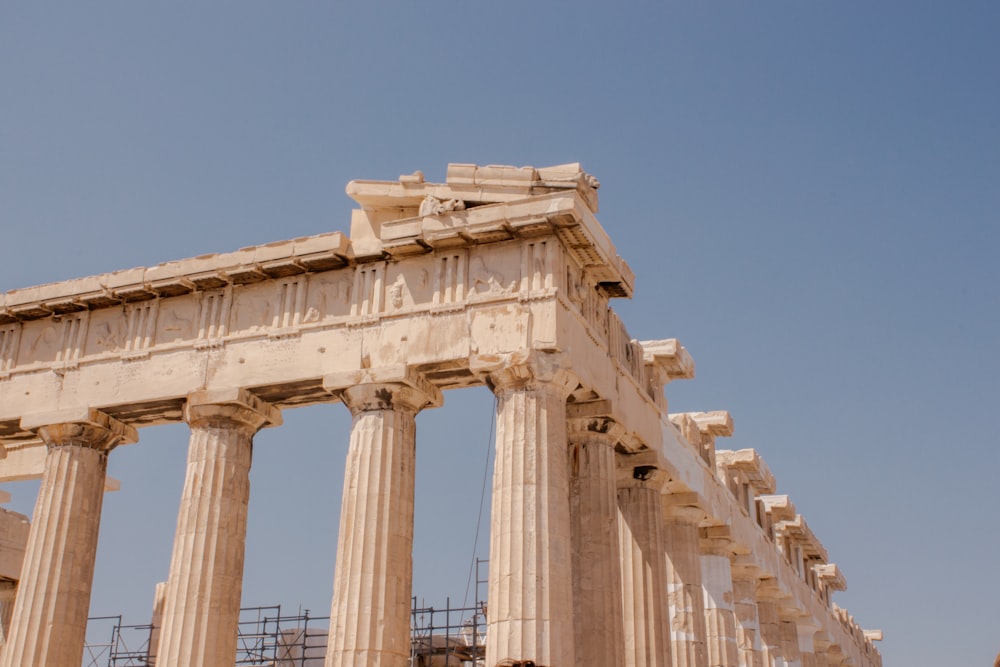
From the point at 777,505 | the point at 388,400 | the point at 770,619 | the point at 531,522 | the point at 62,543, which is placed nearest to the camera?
the point at 531,522

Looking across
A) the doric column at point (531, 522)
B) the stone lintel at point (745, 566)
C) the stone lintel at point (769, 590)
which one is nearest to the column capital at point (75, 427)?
the doric column at point (531, 522)

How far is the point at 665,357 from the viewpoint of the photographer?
26688mm

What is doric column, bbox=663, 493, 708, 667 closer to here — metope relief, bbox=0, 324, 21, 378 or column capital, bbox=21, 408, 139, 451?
column capital, bbox=21, 408, 139, 451

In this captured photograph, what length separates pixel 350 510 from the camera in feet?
67.9

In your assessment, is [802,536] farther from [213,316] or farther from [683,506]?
[213,316]

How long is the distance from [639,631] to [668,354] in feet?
20.4

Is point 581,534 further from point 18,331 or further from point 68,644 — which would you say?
point 18,331

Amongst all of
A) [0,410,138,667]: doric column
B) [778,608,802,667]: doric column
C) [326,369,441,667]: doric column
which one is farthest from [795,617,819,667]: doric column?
[0,410,138,667]: doric column

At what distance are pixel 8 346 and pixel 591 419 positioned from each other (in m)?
12.7

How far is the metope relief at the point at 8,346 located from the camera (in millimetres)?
25172

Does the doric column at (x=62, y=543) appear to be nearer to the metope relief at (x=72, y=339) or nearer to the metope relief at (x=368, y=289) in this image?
the metope relief at (x=72, y=339)

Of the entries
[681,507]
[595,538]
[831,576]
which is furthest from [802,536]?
[595,538]

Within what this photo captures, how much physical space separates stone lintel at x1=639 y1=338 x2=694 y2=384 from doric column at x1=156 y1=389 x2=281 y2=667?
28.3 feet

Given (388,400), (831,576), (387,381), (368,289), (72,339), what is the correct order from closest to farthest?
1. (387,381)
2. (388,400)
3. (368,289)
4. (72,339)
5. (831,576)
